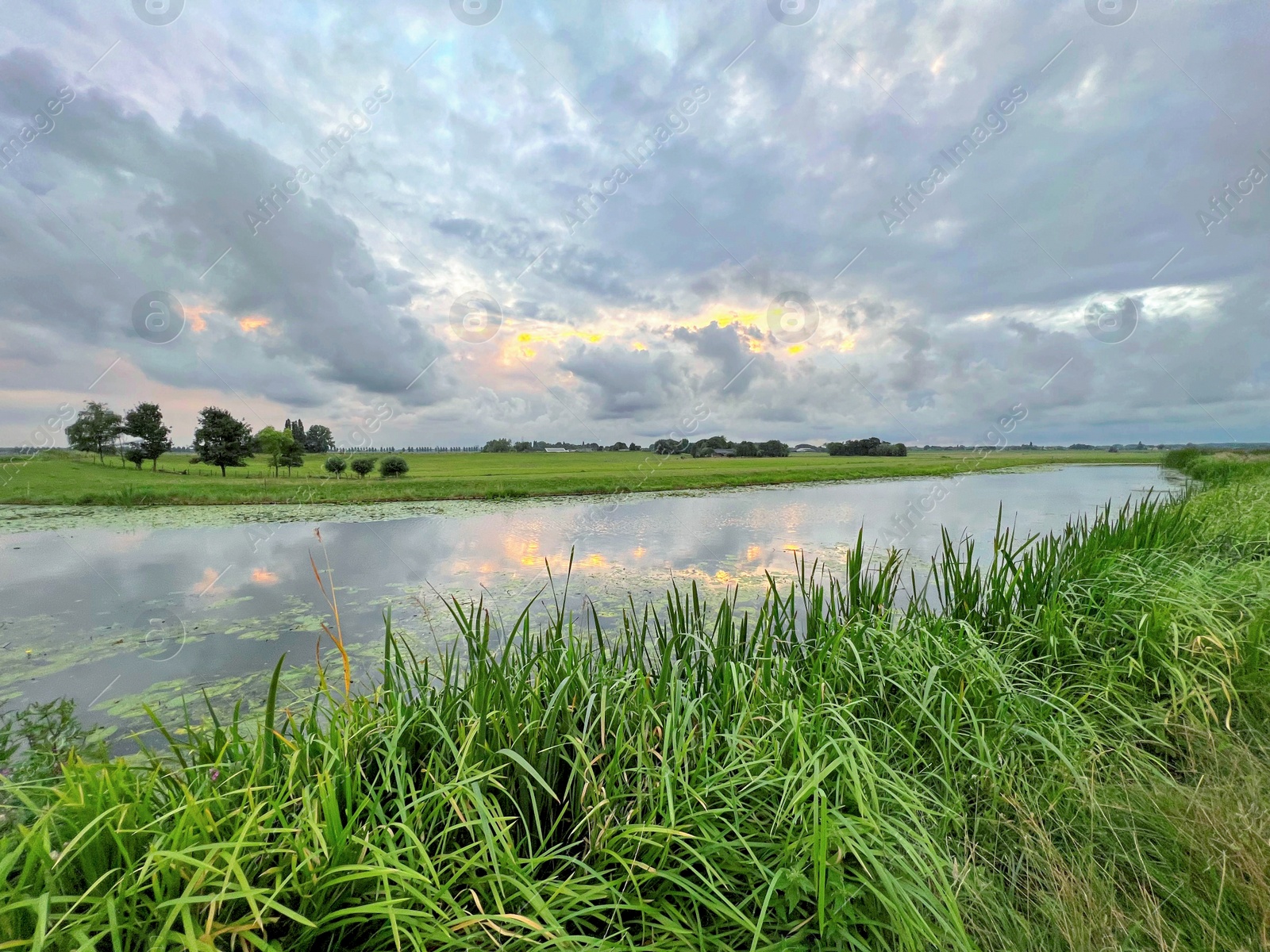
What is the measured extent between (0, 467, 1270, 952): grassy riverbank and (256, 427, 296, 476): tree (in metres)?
24.8

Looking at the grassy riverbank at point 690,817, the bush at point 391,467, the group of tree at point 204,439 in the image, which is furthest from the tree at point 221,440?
the grassy riverbank at point 690,817

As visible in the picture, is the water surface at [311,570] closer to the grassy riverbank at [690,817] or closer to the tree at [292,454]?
the grassy riverbank at [690,817]

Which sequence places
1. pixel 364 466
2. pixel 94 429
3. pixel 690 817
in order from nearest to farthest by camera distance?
pixel 690 817 → pixel 94 429 → pixel 364 466

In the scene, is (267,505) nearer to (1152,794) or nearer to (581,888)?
(581,888)

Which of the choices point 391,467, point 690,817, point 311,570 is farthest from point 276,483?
point 690,817

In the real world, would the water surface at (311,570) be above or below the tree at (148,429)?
below

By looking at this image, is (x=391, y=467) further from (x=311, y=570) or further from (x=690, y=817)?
(x=690, y=817)

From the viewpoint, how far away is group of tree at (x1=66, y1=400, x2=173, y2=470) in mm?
17312

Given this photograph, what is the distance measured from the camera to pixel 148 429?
20.0 m

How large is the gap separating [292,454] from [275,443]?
134cm

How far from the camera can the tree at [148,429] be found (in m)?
19.5

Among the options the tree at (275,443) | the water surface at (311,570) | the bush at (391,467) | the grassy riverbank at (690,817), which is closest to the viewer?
the grassy riverbank at (690,817)

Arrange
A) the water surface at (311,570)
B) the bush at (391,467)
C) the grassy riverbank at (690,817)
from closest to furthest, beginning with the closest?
the grassy riverbank at (690,817) < the water surface at (311,570) < the bush at (391,467)

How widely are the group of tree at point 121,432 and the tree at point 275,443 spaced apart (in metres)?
Answer: 3.46
